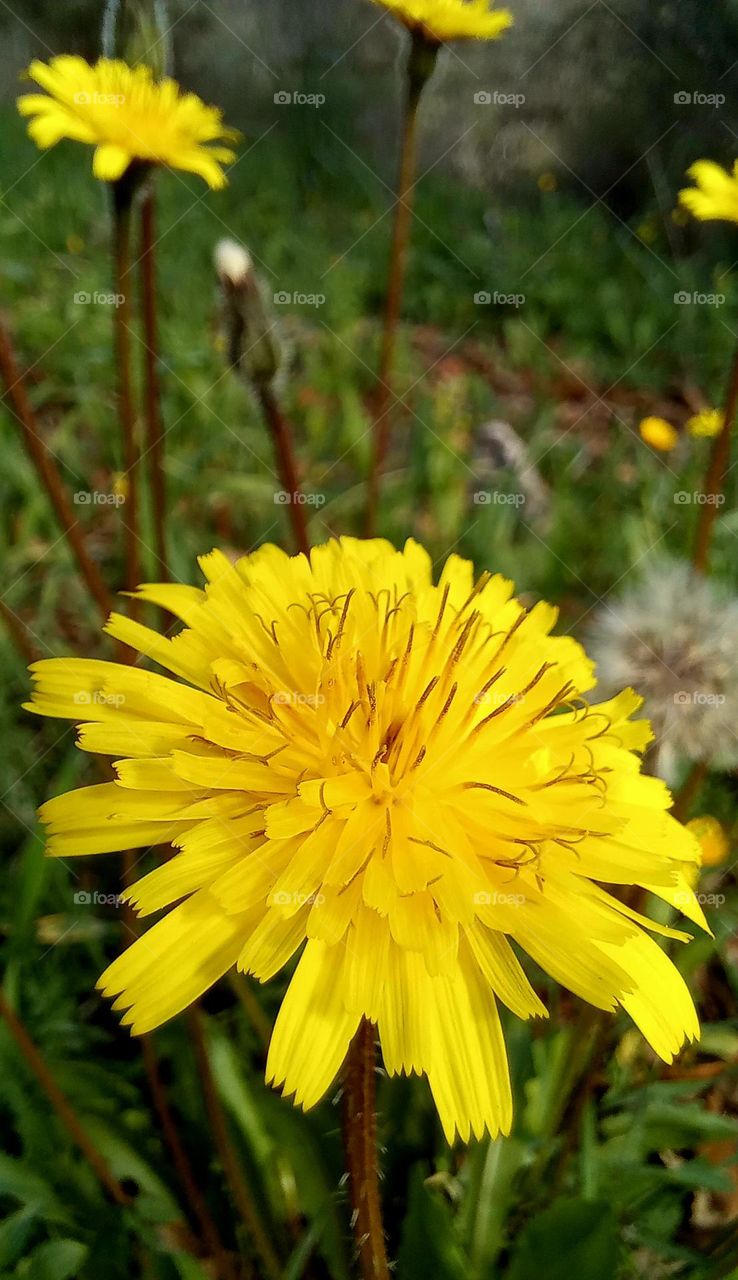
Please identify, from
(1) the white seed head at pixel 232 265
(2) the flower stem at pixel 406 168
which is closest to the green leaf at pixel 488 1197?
(2) the flower stem at pixel 406 168

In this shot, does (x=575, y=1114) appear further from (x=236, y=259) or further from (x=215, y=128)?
(x=215, y=128)

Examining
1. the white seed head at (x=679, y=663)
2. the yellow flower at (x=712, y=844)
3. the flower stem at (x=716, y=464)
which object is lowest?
the yellow flower at (x=712, y=844)

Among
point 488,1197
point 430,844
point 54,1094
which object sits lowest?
point 488,1197

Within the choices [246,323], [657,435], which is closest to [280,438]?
[246,323]

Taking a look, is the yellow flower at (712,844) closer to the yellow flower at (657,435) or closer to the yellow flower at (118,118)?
the yellow flower at (118,118)

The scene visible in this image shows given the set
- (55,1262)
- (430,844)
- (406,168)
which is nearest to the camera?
(430,844)

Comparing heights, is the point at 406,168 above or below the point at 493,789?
above

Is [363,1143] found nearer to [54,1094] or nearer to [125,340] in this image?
[54,1094]
